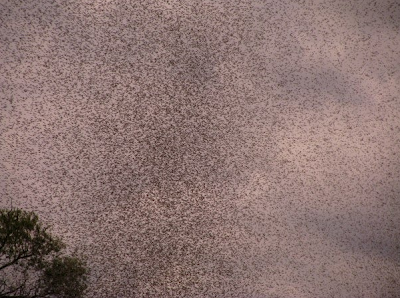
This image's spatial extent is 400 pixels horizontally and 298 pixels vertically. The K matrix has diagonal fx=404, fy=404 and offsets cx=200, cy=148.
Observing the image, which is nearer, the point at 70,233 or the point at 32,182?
the point at 32,182

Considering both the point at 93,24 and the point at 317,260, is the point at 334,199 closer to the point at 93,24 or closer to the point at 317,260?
the point at 317,260

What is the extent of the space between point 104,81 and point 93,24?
1.93 m

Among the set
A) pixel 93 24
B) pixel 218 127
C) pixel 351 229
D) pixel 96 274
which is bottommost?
pixel 96 274

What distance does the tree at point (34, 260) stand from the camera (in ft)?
41.0

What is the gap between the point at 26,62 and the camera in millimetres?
13219

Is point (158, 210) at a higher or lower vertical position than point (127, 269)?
higher

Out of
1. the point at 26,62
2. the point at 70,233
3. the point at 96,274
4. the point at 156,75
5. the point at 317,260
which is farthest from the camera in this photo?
the point at 317,260

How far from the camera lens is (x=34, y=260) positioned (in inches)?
525

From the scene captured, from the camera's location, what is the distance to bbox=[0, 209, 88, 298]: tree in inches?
492

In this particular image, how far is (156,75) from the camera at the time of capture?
1417 centimetres

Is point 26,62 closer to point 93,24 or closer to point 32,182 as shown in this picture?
point 93,24

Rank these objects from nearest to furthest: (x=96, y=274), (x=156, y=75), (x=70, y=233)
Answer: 1. (x=156, y=75)
2. (x=70, y=233)
3. (x=96, y=274)

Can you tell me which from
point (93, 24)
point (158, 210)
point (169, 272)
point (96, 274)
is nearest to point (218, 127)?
point (158, 210)

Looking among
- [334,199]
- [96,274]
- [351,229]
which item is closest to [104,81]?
[96,274]
